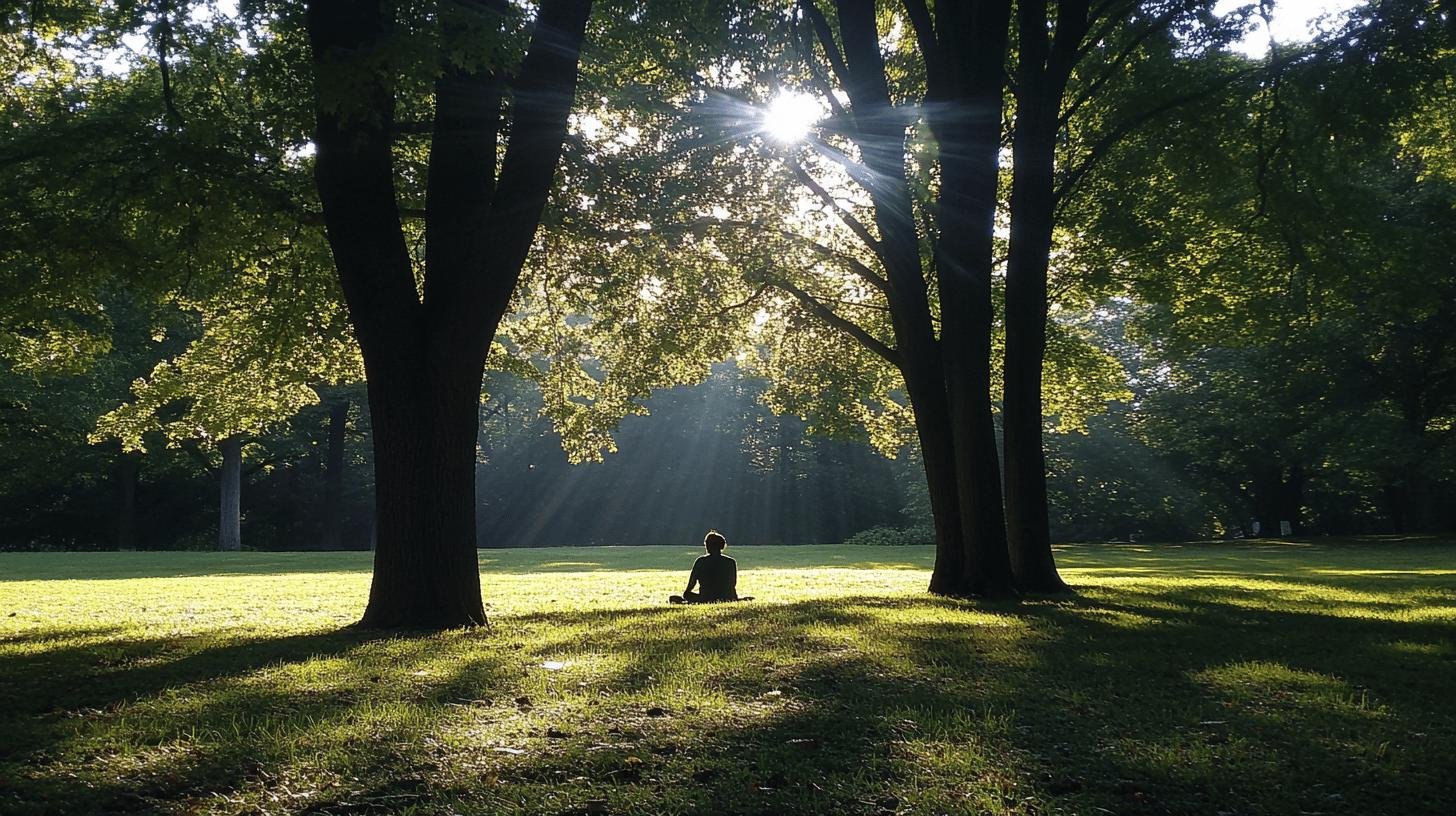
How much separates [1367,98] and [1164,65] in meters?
2.92

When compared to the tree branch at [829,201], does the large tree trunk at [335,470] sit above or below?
below

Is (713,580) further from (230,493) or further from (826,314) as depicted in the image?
(230,493)

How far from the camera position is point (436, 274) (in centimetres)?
939

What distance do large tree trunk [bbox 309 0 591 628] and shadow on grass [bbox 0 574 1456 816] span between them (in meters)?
1.32

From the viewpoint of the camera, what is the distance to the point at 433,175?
9641mm

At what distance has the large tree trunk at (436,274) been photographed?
9039 mm

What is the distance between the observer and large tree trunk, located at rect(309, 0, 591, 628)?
9039 millimetres

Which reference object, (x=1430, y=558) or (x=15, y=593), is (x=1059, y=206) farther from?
(x=15, y=593)

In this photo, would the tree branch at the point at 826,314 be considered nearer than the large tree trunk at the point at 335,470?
Yes

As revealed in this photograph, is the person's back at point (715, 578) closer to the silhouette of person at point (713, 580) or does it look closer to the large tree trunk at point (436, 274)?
the silhouette of person at point (713, 580)

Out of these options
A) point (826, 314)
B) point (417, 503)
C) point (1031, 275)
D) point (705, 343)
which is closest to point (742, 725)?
point (417, 503)

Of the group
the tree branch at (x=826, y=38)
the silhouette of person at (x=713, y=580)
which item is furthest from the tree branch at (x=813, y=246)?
the silhouette of person at (x=713, y=580)

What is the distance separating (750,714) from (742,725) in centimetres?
24

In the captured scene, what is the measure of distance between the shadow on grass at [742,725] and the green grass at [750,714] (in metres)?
0.02
